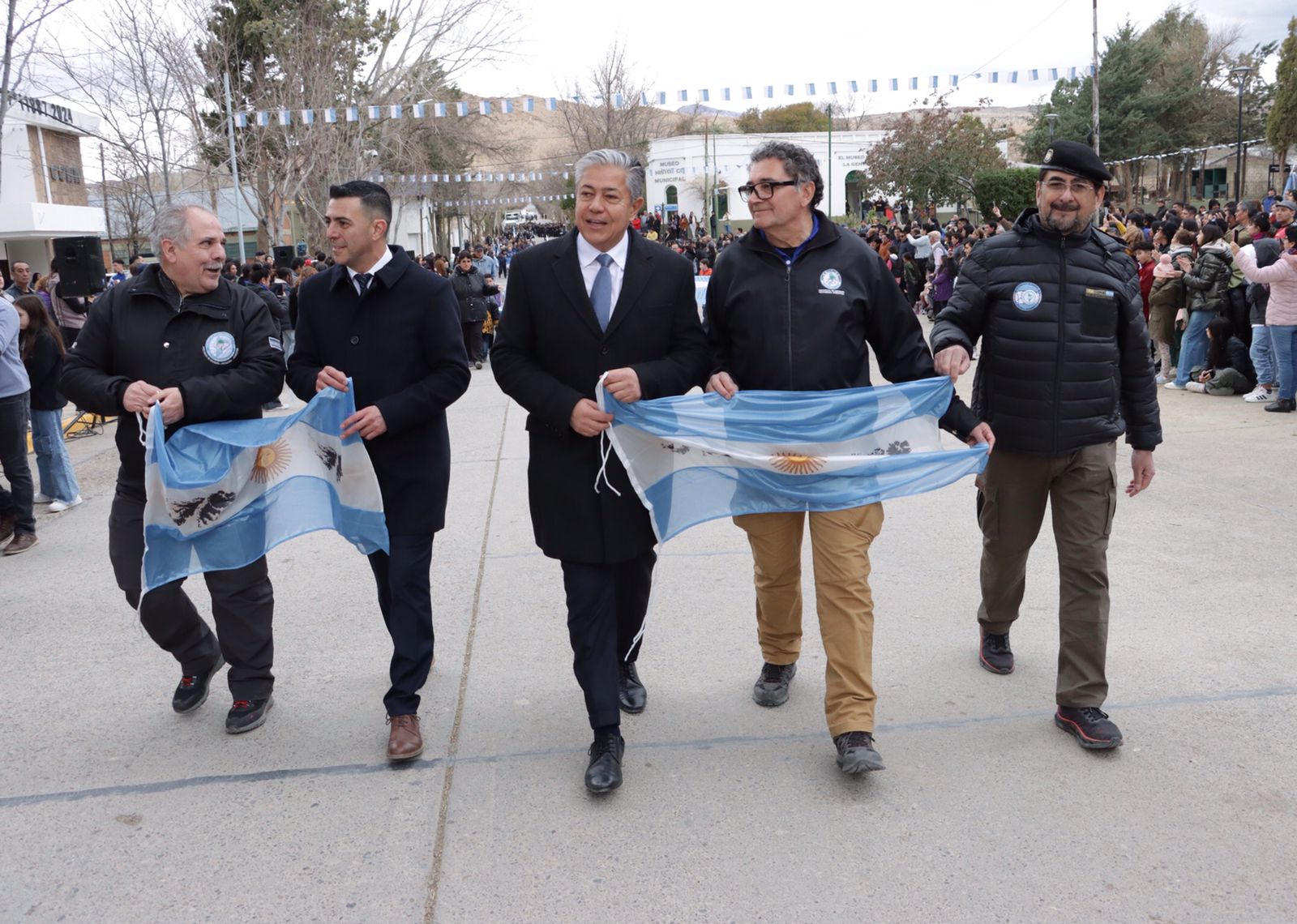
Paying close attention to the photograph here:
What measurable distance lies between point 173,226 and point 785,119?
100 m

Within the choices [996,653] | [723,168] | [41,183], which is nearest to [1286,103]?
[723,168]

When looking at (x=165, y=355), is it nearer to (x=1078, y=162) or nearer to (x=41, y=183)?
(x=1078, y=162)

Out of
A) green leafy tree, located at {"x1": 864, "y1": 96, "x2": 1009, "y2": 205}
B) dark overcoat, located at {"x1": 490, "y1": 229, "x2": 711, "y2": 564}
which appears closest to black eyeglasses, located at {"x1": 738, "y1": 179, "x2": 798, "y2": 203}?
dark overcoat, located at {"x1": 490, "y1": 229, "x2": 711, "y2": 564}

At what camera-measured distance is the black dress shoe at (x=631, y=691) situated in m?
4.13

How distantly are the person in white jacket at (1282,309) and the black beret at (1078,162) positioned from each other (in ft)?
22.2

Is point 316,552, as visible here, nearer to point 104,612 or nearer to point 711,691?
point 104,612

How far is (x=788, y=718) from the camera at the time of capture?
4000 mm

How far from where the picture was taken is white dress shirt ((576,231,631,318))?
3.58 m

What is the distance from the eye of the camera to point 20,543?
7133mm

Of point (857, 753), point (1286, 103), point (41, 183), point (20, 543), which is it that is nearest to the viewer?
point (857, 753)

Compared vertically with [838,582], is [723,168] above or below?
above

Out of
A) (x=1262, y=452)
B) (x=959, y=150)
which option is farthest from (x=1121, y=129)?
(x=1262, y=452)

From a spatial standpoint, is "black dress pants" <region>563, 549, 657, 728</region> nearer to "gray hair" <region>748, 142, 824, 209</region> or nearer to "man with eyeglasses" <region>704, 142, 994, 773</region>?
"man with eyeglasses" <region>704, 142, 994, 773</region>

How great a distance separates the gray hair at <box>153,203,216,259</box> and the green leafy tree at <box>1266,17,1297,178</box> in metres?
45.8
